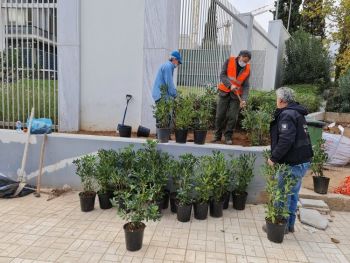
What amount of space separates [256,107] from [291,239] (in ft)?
11.6

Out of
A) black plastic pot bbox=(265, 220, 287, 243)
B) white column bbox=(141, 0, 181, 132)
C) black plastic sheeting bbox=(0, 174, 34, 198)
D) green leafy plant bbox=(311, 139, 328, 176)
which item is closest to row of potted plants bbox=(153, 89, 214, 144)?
white column bbox=(141, 0, 181, 132)

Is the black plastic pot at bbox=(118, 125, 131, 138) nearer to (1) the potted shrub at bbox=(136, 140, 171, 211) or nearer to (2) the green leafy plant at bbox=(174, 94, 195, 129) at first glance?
(1) the potted shrub at bbox=(136, 140, 171, 211)

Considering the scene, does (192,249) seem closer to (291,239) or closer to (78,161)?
(291,239)

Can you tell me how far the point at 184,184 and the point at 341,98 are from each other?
11.1 meters

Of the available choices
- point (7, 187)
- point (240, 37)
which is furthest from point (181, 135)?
point (240, 37)

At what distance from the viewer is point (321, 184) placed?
16.8 ft

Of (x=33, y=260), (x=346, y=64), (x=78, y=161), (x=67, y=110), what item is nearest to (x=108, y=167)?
(x=78, y=161)

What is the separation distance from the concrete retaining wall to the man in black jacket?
40.8 inches

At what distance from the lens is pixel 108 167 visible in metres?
4.67

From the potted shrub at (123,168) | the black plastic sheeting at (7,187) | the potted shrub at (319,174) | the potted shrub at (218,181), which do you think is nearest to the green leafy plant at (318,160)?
the potted shrub at (319,174)

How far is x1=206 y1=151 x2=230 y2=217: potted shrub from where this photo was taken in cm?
440

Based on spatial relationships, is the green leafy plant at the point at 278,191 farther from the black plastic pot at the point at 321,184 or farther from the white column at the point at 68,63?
the white column at the point at 68,63

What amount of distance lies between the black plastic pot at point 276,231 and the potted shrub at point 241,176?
89 cm

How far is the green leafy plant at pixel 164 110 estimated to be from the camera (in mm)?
5020
